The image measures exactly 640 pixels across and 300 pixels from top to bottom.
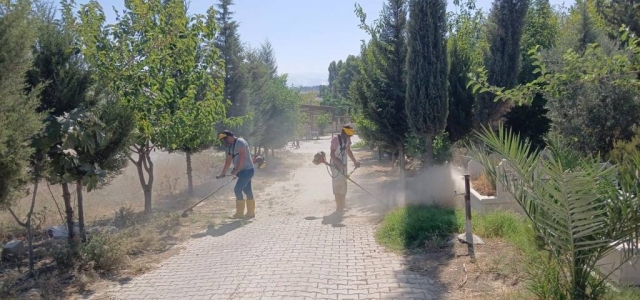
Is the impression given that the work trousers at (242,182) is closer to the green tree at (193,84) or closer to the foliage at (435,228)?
the green tree at (193,84)

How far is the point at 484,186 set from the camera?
34.9 ft

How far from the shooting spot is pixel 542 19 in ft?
60.7

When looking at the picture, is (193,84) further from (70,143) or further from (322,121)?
(322,121)

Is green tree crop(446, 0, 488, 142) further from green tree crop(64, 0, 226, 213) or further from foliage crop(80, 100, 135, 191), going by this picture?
foliage crop(80, 100, 135, 191)

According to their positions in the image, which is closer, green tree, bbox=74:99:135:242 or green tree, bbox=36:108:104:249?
green tree, bbox=36:108:104:249

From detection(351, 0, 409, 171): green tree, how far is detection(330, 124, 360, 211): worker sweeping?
14.4ft

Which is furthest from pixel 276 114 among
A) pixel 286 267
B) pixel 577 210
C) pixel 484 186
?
pixel 577 210

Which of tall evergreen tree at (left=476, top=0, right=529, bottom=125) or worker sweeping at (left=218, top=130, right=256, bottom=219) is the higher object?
tall evergreen tree at (left=476, top=0, right=529, bottom=125)

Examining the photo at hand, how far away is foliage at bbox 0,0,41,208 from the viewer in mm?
4641

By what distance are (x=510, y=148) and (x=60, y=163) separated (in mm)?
4907

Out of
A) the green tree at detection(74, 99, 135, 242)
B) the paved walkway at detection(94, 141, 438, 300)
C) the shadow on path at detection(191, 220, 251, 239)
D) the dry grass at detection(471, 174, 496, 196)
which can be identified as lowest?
the paved walkway at detection(94, 141, 438, 300)

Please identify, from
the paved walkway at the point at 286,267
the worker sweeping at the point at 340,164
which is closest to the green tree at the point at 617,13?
the worker sweeping at the point at 340,164

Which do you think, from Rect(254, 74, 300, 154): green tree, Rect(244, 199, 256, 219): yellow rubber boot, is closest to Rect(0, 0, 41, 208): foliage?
Rect(244, 199, 256, 219): yellow rubber boot

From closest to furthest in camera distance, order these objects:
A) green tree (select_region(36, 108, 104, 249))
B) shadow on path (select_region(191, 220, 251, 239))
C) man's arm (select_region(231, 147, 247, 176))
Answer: green tree (select_region(36, 108, 104, 249)) < shadow on path (select_region(191, 220, 251, 239)) < man's arm (select_region(231, 147, 247, 176))
